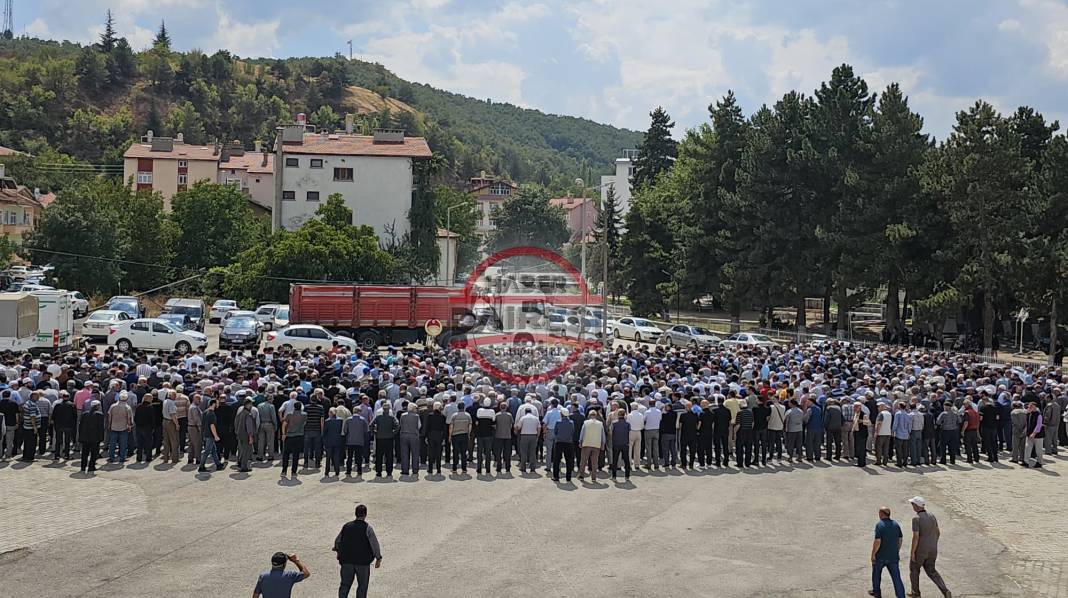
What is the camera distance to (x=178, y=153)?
10419 cm

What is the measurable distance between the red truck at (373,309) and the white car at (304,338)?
3.34m

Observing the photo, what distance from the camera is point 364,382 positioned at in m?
20.8

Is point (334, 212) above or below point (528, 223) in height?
below

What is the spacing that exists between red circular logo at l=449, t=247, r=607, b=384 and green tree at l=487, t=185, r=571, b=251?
65.6 meters

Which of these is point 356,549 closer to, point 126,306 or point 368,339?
point 368,339

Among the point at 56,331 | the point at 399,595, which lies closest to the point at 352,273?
the point at 56,331

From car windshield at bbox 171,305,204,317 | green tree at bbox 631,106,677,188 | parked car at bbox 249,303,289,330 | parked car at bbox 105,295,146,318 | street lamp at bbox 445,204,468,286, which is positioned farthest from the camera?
green tree at bbox 631,106,677,188

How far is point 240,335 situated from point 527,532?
2589 cm

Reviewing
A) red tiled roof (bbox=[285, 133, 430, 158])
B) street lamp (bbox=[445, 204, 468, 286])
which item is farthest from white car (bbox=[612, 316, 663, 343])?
red tiled roof (bbox=[285, 133, 430, 158])

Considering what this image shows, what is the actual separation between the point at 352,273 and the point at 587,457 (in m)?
38.0

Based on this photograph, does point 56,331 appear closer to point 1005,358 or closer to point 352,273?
point 352,273

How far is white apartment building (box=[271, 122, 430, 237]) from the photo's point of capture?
72812 mm

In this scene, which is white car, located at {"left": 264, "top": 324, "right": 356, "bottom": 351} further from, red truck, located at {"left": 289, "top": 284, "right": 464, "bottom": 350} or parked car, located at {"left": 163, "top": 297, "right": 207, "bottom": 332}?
parked car, located at {"left": 163, "top": 297, "right": 207, "bottom": 332}

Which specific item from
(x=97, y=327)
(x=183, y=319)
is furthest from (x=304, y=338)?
(x=183, y=319)
